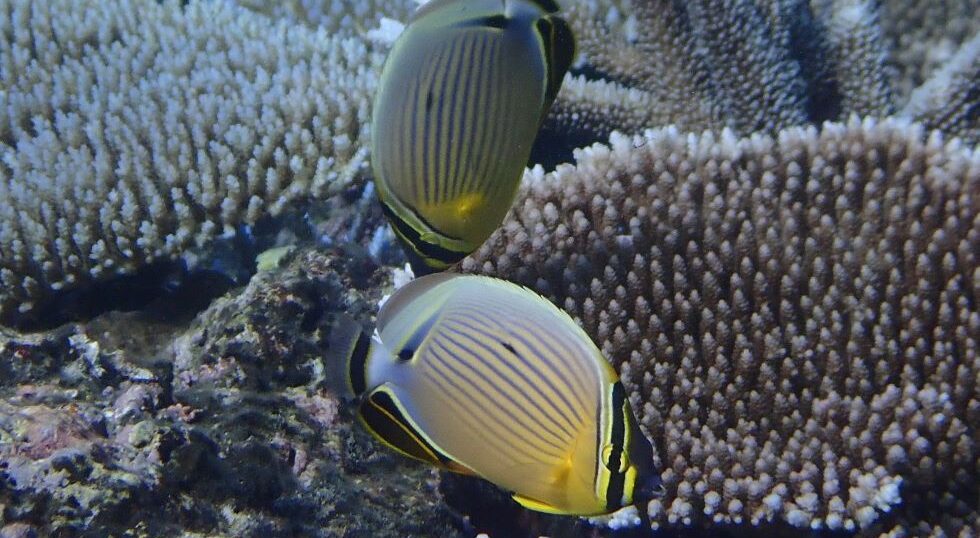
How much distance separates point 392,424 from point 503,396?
0.88 feet

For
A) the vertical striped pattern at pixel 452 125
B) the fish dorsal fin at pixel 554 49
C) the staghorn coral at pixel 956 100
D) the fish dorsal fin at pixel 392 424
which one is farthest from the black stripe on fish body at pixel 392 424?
the staghorn coral at pixel 956 100

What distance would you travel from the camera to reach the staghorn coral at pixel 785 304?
8.14 feet

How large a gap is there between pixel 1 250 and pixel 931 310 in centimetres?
437

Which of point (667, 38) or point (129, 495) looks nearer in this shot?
point (129, 495)

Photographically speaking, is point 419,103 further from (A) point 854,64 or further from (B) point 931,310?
(A) point 854,64

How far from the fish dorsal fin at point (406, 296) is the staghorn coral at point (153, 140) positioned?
2.07 m

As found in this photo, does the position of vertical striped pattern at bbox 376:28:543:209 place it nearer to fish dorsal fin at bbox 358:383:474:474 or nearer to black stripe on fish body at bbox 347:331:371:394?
black stripe on fish body at bbox 347:331:371:394

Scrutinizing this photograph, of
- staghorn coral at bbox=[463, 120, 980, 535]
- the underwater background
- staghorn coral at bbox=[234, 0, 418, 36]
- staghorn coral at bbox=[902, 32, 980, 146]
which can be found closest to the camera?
the underwater background

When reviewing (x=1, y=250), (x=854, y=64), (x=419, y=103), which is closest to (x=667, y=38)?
(x=854, y=64)

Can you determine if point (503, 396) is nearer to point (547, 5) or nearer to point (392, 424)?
point (392, 424)

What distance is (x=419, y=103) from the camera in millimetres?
1767

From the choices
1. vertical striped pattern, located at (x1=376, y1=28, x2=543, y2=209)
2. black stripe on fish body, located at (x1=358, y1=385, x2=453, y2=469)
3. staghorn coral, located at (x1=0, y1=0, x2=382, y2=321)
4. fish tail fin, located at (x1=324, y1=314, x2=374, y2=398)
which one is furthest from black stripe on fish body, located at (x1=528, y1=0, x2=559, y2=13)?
staghorn coral, located at (x1=0, y1=0, x2=382, y2=321)

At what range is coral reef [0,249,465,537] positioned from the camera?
184cm

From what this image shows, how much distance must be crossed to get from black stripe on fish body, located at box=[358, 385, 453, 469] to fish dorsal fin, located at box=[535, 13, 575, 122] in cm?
88
